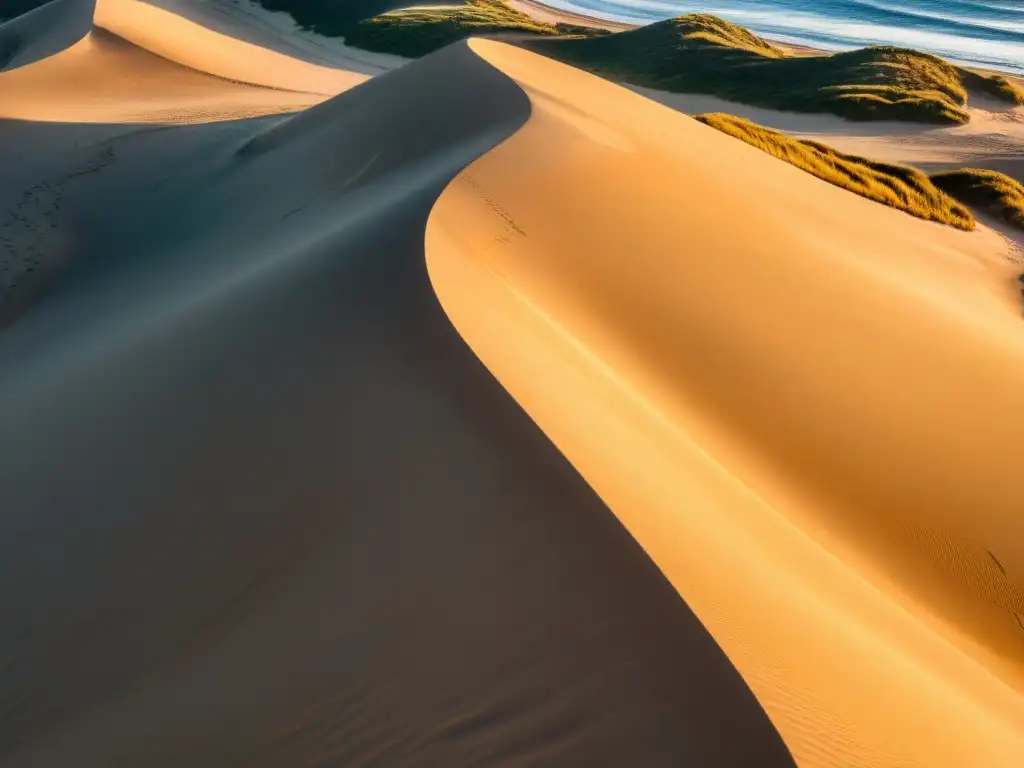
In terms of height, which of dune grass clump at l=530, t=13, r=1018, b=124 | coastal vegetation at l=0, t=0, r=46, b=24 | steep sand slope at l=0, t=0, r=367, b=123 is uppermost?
coastal vegetation at l=0, t=0, r=46, b=24

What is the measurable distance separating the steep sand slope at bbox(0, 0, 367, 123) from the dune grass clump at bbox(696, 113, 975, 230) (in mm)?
9558

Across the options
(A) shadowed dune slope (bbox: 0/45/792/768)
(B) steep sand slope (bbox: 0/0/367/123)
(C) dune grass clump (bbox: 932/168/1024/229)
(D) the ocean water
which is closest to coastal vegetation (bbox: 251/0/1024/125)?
(D) the ocean water

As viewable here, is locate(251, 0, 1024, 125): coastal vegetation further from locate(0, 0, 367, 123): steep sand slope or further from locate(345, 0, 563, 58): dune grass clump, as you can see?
locate(0, 0, 367, 123): steep sand slope

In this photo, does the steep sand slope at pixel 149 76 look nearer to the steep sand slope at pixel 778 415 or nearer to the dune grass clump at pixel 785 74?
the dune grass clump at pixel 785 74

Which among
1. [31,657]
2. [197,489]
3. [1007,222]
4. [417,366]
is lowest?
[1007,222]

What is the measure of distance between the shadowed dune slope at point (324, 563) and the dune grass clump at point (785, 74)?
21.3 meters

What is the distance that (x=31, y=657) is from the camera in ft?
10.7

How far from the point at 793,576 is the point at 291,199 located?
6.93 metres

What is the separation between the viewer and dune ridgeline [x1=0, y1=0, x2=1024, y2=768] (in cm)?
266

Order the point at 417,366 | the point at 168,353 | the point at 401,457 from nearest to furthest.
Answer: the point at 401,457 < the point at 417,366 < the point at 168,353

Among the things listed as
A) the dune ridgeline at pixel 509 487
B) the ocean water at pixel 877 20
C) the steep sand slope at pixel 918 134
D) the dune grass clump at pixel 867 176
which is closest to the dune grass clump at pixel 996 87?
the steep sand slope at pixel 918 134

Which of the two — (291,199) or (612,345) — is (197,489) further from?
(291,199)

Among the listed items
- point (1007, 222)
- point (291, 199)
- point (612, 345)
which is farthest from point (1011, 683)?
point (1007, 222)

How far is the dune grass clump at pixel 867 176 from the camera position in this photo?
1273 centimetres
